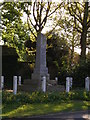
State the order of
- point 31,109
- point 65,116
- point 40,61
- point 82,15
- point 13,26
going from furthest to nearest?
1. point 82,15
2. point 13,26
3. point 40,61
4. point 31,109
5. point 65,116

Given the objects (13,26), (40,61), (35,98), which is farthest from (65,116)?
(13,26)

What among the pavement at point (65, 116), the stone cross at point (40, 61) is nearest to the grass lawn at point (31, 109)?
the pavement at point (65, 116)

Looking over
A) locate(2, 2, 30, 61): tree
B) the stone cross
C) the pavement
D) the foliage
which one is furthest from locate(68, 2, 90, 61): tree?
the pavement

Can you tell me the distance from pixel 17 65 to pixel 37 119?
20813 mm

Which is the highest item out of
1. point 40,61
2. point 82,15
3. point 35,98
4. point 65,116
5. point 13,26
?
point 82,15

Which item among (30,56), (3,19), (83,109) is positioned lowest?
(83,109)

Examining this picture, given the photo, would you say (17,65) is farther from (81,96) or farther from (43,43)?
(81,96)

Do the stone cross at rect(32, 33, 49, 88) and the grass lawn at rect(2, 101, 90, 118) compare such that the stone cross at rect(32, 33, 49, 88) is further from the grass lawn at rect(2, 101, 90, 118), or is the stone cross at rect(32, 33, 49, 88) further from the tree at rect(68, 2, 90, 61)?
the tree at rect(68, 2, 90, 61)

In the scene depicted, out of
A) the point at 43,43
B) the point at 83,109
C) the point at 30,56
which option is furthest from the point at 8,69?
the point at 83,109

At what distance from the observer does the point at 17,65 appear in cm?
2962

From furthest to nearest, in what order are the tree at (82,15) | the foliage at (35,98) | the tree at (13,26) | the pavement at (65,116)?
the tree at (82,15) → the tree at (13,26) → the foliage at (35,98) → the pavement at (65,116)

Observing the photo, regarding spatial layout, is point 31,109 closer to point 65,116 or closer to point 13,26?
point 65,116

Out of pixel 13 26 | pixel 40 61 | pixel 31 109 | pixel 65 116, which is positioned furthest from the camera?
pixel 13 26

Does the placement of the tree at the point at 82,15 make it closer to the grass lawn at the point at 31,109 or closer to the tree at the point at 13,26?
the tree at the point at 13,26
